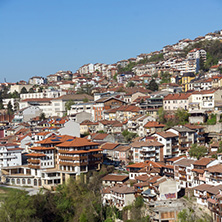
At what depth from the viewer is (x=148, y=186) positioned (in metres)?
23.9

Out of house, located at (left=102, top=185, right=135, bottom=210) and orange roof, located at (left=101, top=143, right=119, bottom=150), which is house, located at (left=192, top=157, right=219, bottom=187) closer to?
house, located at (left=102, top=185, right=135, bottom=210)

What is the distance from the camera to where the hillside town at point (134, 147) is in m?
23.6

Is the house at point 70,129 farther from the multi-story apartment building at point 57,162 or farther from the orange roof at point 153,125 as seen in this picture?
the orange roof at point 153,125

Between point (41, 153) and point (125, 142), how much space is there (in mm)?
8534

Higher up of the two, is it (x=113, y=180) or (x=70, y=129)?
(x=70, y=129)

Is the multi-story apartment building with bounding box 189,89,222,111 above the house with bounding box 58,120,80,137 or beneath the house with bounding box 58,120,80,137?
above

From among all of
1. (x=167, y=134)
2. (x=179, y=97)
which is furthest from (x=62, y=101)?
(x=167, y=134)

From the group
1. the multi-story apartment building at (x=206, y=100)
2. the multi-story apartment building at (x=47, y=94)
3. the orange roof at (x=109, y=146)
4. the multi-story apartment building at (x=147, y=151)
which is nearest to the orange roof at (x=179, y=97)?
the multi-story apartment building at (x=206, y=100)

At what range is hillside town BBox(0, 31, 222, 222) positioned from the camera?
23594mm

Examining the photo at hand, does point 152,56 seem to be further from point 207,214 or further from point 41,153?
point 207,214

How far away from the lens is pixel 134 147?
29.8 m

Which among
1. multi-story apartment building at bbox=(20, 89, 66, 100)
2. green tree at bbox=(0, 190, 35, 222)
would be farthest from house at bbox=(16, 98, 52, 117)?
green tree at bbox=(0, 190, 35, 222)

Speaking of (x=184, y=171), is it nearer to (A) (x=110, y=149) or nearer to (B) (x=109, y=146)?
(A) (x=110, y=149)

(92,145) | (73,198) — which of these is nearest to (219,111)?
(92,145)
